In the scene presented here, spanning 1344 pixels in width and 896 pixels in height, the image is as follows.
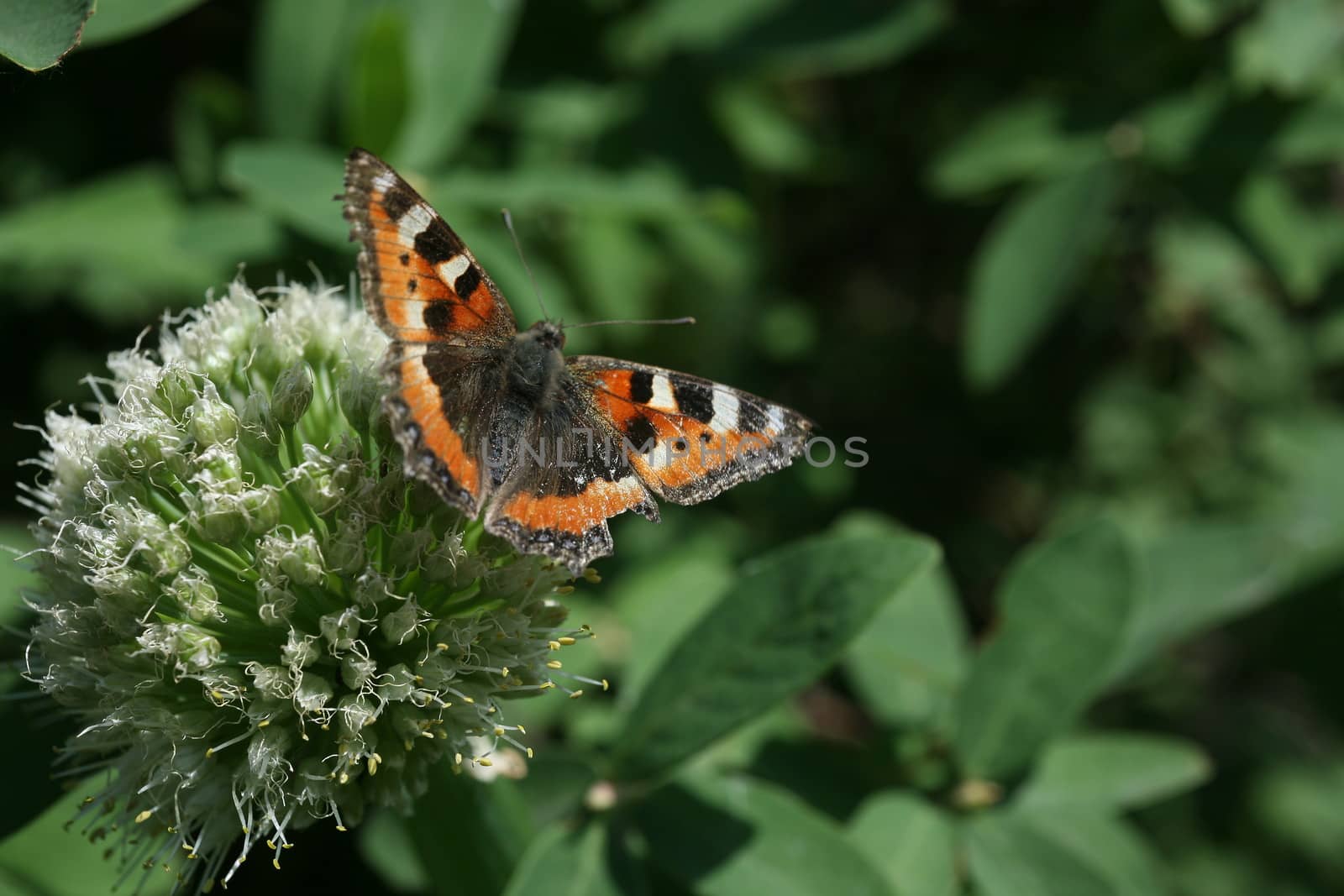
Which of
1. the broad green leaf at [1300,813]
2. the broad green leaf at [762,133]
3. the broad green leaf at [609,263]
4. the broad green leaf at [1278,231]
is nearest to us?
the broad green leaf at [1278,231]

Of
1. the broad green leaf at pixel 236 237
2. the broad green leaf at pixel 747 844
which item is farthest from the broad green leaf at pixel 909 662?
the broad green leaf at pixel 236 237

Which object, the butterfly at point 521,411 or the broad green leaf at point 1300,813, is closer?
the butterfly at point 521,411

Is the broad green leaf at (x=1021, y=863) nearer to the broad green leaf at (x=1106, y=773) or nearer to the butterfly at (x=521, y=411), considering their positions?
the broad green leaf at (x=1106, y=773)

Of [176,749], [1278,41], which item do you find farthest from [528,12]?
[176,749]

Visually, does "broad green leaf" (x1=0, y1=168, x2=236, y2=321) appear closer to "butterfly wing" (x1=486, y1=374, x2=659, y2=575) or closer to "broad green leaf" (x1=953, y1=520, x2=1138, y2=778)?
"butterfly wing" (x1=486, y1=374, x2=659, y2=575)

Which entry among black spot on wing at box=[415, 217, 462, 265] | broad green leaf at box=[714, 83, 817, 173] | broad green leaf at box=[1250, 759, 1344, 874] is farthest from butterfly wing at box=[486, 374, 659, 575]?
broad green leaf at box=[1250, 759, 1344, 874]

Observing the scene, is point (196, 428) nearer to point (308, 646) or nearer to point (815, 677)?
point (308, 646)

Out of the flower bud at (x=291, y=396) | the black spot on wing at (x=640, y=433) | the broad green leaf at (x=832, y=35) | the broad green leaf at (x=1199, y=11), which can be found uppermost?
the broad green leaf at (x=832, y=35)

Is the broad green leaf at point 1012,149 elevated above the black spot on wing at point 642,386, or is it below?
above
